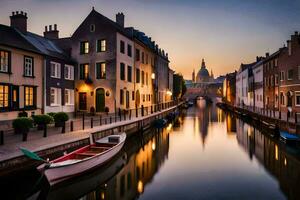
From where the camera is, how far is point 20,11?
2834cm

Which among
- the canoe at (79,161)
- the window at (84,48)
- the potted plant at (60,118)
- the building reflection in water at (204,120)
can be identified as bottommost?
the building reflection in water at (204,120)

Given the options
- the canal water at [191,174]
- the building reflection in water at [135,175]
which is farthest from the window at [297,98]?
the building reflection in water at [135,175]

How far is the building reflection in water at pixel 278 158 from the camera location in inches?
578

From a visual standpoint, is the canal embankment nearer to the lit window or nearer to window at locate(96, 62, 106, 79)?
the lit window

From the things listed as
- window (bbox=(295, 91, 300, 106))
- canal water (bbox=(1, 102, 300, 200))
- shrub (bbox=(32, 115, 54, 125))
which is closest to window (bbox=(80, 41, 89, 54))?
canal water (bbox=(1, 102, 300, 200))

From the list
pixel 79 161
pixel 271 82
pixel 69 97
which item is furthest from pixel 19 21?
pixel 271 82

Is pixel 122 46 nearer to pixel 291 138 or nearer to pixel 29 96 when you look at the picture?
pixel 29 96

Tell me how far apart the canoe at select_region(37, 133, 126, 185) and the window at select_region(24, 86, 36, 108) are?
1018 cm

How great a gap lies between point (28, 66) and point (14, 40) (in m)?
2.64

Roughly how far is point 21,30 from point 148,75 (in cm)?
2323

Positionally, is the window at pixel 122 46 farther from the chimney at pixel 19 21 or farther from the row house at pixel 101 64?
the chimney at pixel 19 21

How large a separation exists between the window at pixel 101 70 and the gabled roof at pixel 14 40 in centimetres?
895

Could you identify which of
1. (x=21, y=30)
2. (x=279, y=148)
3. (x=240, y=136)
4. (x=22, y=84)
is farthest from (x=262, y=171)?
(x=21, y=30)

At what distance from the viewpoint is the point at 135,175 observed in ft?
55.2
